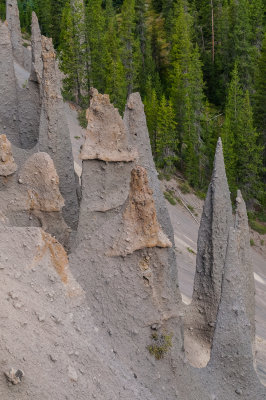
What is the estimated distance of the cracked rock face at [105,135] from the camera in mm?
10273

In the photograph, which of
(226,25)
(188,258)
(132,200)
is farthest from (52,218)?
(226,25)

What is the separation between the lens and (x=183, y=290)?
57.0 ft

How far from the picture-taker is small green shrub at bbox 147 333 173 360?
25.0 ft

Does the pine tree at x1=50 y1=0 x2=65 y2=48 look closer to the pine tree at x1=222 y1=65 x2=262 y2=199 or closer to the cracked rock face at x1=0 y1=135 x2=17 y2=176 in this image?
the pine tree at x1=222 y1=65 x2=262 y2=199

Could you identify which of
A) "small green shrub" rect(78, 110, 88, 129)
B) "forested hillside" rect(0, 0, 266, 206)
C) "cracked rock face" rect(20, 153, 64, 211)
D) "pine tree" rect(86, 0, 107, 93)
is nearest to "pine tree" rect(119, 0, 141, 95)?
"forested hillside" rect(0, 0, 266, 206)

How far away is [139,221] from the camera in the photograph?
7.59 metres

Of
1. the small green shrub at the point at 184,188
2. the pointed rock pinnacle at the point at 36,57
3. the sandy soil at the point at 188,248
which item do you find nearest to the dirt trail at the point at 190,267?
the sandy soil at the point at 188,248

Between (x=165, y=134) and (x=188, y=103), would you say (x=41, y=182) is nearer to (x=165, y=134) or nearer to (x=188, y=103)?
(x=165, y=134)

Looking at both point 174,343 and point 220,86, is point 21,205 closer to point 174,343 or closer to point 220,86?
point 174,343

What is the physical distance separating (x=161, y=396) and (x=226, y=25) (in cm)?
4517

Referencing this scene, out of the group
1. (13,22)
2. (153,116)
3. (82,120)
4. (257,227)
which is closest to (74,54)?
Result: (82,120)

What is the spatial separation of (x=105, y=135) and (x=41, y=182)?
173 centimetres

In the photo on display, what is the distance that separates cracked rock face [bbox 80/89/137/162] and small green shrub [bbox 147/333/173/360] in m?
4.05

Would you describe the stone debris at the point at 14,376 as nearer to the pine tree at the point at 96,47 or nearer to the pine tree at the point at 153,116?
the pine tree at the point at 153,116
